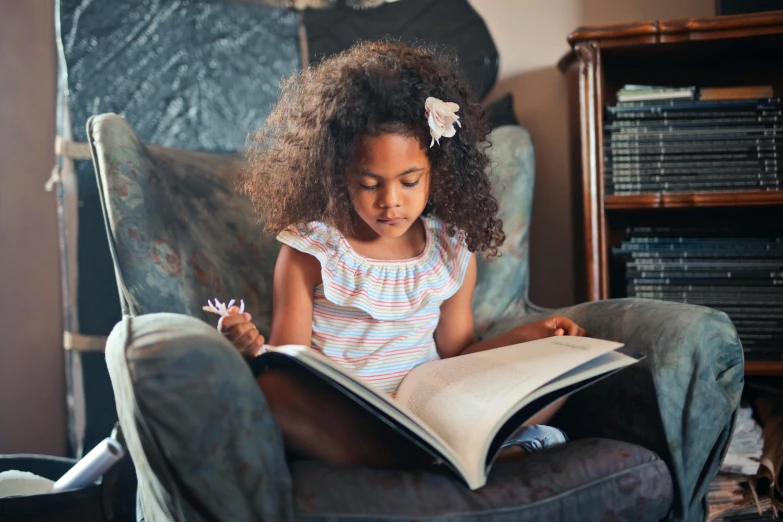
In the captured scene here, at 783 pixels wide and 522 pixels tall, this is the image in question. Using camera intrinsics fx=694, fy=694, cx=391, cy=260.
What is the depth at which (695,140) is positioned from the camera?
4.65ft

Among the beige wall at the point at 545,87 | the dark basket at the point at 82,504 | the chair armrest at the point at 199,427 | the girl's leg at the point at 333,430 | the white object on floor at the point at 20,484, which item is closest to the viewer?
the chair armrest at the point at 199,427

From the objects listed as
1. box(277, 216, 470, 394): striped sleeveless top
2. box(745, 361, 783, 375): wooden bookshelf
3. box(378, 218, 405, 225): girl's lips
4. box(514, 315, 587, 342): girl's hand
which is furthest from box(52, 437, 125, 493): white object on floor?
box(745, 361, 783, 375): wooden bookshelf

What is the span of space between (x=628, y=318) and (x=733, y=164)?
591 mm

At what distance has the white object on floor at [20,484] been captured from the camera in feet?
3.64

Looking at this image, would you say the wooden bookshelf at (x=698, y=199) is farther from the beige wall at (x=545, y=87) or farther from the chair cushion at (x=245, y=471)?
the chair cushion at (x=245, y=471)

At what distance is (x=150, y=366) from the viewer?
2.31 feet

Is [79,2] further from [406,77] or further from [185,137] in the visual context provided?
[406,77]

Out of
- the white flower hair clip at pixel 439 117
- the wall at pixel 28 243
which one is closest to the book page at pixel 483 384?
the white flower hair clip at pixel 439 117

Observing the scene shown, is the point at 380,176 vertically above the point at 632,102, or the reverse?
the point at 632,102

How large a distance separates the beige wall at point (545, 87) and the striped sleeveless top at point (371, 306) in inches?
22.7

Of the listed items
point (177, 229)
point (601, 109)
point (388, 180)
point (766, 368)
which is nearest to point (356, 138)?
point (388, 180)

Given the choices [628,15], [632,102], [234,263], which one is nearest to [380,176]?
[234,263]

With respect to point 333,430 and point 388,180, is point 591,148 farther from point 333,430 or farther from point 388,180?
point 333,430

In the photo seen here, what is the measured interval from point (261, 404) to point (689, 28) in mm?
1111
